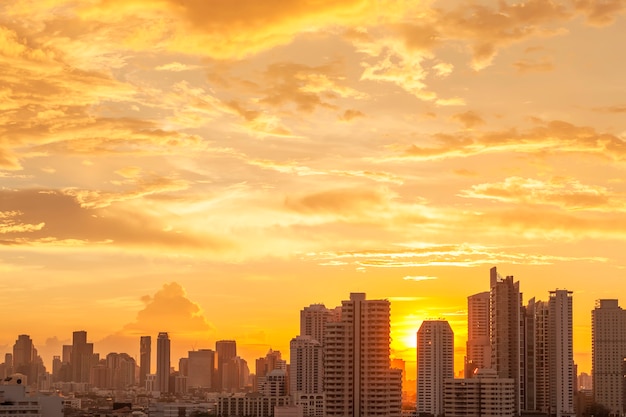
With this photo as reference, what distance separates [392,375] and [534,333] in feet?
200

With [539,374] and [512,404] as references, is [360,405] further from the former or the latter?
[539,374]

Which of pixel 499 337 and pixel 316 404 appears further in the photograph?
pixel 499 337

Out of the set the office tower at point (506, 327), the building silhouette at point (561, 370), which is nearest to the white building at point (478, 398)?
the office tower at point (506, 327)

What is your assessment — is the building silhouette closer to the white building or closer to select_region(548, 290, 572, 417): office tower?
select_region(548, 290, 572, 417): office tower

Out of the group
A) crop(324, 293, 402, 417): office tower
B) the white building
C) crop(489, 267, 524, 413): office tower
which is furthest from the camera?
crop(489, 267, 524, 413): office tower

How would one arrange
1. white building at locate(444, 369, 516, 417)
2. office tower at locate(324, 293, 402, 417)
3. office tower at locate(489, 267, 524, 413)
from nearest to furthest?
office tower at locate(324, 293, 402, 417), white building at locate(444, 369, 516, 417), office tower at locate(489, 267, 524, 413)

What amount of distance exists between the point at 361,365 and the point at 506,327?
56543 mm

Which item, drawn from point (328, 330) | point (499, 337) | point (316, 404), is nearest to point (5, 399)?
point (328, 330)

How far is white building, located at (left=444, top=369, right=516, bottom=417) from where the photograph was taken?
159 m

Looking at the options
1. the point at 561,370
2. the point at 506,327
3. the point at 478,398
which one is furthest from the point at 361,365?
the point at 561,370

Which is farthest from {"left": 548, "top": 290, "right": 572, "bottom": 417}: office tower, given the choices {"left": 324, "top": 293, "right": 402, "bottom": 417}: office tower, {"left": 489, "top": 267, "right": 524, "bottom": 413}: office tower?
{"left": 324, "top": 293, "right": 402, "bottom": 417}: office tower

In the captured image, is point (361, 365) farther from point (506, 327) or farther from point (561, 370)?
point (561, 370)

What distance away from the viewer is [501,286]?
197 meters

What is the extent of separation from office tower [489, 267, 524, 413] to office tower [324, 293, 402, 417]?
48113 mm
